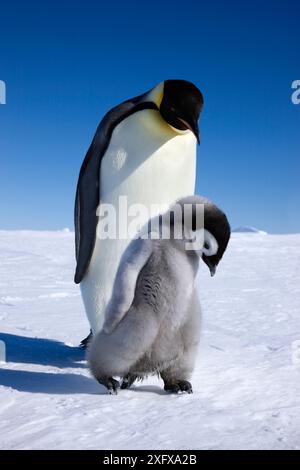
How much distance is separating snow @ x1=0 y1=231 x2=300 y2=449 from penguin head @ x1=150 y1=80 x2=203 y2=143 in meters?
1.28

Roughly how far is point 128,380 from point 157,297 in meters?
0.44

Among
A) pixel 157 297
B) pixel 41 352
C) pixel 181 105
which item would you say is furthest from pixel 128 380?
pixel 181 105

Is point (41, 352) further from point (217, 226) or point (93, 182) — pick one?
point (217, 226)

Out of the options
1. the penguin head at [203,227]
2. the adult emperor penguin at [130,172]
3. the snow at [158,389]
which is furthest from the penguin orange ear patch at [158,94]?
the snow at [158,389]

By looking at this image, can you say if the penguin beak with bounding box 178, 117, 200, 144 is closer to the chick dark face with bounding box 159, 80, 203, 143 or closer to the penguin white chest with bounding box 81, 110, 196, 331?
the chick dark face with bounding box 159, 80, 203, 143

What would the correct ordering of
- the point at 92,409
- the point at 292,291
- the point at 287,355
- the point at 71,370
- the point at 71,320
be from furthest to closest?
the point at 292,291 < the point at 71,320 < the point at 287,355 < the point at 71,370 < the point at 92,409

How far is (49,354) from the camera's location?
10.6ft

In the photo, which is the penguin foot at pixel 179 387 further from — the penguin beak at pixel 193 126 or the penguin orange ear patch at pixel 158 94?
the penguin orange ear patch at pixel 158 94

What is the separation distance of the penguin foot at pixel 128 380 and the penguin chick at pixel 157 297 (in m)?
0.01

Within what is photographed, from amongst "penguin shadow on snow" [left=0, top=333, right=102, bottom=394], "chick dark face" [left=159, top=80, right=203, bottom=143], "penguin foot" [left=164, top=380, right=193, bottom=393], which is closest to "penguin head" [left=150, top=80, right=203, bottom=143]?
"chick dark face" [left=159, top=80, right=203, bottom=143]

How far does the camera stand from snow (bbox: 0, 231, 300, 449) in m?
1.75

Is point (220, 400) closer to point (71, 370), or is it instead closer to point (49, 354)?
point (71, 370)
